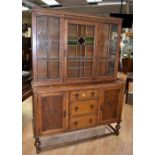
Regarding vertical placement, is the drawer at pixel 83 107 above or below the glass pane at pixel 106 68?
below

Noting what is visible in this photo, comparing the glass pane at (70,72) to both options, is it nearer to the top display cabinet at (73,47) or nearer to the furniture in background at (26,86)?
the top display cabinet at (73,47)

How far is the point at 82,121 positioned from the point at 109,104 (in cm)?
51

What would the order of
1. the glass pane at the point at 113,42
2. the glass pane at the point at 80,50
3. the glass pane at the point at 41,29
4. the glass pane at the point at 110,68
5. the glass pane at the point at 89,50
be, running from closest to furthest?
the glass pane at the point at 41,29 < the glass pane at the point at 80,50 < the glass pane at the point at 89,50 < the glass pane at the point at 113,42 < the glass pane at the point at 110,68

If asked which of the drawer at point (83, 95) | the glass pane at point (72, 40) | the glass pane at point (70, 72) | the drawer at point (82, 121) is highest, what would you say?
the glass pane at point (72, 40)

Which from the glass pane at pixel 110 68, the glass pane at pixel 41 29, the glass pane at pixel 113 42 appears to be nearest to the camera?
the glass pane at pixel 41 29

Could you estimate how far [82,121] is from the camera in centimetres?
239

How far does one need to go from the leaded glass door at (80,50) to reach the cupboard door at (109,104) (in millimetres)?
388

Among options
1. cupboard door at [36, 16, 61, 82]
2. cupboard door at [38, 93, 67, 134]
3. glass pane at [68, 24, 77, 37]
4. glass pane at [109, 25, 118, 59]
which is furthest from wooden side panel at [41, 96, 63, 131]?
glass pane at [109, 25, 118, 59]

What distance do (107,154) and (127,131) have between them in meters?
0.79

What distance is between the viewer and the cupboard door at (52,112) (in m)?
2.10

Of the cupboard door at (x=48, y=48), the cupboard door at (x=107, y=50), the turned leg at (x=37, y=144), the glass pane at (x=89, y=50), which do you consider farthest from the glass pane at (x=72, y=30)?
the turned leg at (x=37, y=144)
